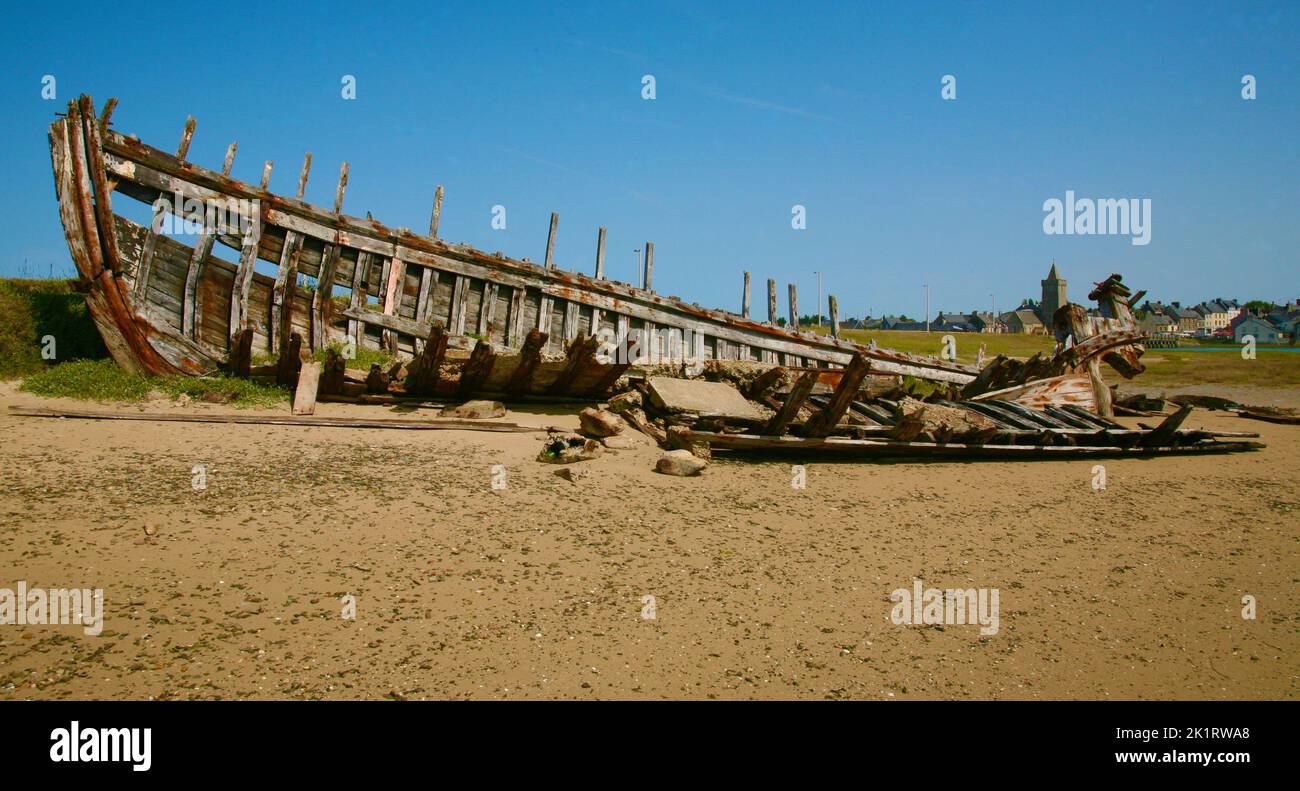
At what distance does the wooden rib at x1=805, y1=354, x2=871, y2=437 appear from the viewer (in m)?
9.21

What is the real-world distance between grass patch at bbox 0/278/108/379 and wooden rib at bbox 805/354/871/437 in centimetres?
1148

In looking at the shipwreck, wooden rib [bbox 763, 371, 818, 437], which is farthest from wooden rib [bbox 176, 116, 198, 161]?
wooden rib [bbox 763, 371, 818, 437]

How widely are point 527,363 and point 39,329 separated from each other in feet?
28.5

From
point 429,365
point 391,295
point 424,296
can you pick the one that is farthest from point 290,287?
point 429,365

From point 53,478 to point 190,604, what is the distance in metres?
3.55

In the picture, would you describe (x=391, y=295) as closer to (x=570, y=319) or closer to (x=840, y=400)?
(x=570, y=319)

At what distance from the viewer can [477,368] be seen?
11.0 metres

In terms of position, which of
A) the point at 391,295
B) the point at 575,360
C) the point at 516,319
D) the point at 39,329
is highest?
the point at 391,295

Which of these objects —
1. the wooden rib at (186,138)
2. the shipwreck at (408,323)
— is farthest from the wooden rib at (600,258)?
the wooden rib at (186,138)

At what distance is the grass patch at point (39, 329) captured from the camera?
38.9 feet

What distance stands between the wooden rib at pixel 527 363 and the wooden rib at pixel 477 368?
1.32ft

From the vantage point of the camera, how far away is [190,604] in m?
4.89

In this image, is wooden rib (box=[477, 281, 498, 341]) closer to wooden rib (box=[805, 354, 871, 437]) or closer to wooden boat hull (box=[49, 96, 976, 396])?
wooden boat hull (box=[49, 96, 976, 396])
